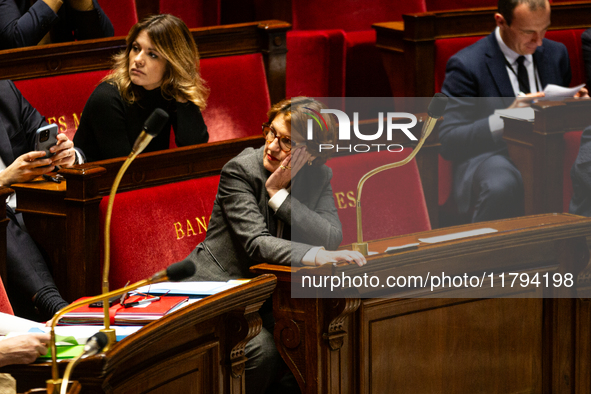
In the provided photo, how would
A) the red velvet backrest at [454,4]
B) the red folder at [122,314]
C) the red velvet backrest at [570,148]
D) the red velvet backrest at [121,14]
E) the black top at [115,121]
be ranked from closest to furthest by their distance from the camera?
the red folder at [122,314] → the black top at [115,121] → the red velvet backrest at [570,148] → the red velvet backrest at [121,14] → the red velvet backrest at [454,4]

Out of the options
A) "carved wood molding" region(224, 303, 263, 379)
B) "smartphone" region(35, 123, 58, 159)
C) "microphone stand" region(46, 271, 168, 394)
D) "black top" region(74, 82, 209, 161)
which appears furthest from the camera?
"black top" region(74, 82, 209, 161)

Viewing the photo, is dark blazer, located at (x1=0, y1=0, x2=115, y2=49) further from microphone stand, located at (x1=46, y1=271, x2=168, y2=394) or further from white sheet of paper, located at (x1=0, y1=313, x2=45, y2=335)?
microphone stand, located at (x1=46, y1=271, x2=168, y2=394)

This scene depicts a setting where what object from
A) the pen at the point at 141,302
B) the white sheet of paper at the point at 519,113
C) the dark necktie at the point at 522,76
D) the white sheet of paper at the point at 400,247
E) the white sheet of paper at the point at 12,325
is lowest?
the white sheet of paper at the point at 12,325

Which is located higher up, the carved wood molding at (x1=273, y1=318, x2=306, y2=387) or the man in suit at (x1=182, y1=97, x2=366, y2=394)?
the man in suit at (x1=182, y1=97, x2=366, y2=394)

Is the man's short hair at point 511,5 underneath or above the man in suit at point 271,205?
above

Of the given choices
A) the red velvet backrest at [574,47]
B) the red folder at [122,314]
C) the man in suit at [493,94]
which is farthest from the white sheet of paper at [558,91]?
the red folder at [122,314]

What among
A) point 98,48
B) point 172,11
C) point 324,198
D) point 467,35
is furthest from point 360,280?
point 172,11

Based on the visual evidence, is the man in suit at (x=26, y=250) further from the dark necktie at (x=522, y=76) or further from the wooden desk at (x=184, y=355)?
the dark necktie at (x=522, y=76)

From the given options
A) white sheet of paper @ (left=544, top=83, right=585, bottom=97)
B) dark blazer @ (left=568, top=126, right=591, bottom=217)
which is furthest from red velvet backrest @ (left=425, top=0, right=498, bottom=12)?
dark blazer @ (left=568, top=126, right=591, bottom=217)

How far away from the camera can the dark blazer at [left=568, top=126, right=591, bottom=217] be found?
1305 millimetres

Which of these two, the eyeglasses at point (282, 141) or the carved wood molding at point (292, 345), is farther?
the eyeglasses at point (282, 141)

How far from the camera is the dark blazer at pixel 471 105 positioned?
57.2 inches

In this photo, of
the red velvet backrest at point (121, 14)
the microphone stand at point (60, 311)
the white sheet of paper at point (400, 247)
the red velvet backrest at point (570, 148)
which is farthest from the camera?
the red velvet backrest at point (121, 14)

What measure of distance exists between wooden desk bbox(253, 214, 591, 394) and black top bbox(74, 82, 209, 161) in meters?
0.42
